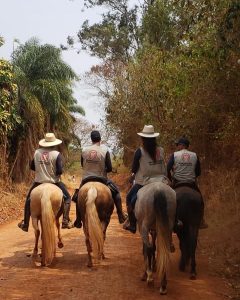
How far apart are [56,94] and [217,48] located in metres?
15.8

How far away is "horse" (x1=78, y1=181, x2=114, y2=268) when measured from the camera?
8.52 m

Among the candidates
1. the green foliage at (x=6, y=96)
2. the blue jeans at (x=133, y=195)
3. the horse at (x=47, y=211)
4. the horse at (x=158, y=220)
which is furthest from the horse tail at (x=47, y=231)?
the green foliage at (x=6, y=96)

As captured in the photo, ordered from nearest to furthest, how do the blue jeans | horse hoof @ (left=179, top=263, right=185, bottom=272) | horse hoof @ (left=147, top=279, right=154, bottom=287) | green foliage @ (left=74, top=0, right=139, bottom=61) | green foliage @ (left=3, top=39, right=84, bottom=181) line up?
horse hoof @ (left=147, top=279, right=154, bottom=287) → the blue jeans → horse hoof @ (left=179, top=263, right=185, bottom=272) → green foliage @ (left=3, top=39, right=84, bottom=181) → green foliage @ (left=74, top=0, right=139, bottom=61)

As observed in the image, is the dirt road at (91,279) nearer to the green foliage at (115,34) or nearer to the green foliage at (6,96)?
the green foliage at (6,96)

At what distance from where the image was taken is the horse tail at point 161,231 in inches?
280

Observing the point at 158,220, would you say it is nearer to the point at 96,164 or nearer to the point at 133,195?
the point at 133,195

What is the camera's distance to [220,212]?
1374 centimetres

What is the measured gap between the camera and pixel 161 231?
7.25 metres

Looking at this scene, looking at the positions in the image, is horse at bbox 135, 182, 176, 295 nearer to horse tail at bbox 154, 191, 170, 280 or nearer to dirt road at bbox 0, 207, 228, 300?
horse tail at bbox 154, 191, 170, 280

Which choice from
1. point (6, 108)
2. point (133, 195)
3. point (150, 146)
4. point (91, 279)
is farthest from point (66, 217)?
point (6, 108)

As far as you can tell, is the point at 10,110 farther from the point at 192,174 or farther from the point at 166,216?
the point at 166,216

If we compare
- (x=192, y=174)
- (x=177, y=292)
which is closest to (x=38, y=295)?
(x=177, y=292)

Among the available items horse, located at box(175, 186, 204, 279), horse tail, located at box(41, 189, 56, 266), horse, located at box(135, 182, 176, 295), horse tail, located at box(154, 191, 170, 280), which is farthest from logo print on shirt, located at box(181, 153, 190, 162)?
horse tail, located at box(41, 189, 56, 266)

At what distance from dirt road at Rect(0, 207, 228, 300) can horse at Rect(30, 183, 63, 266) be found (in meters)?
0.32
